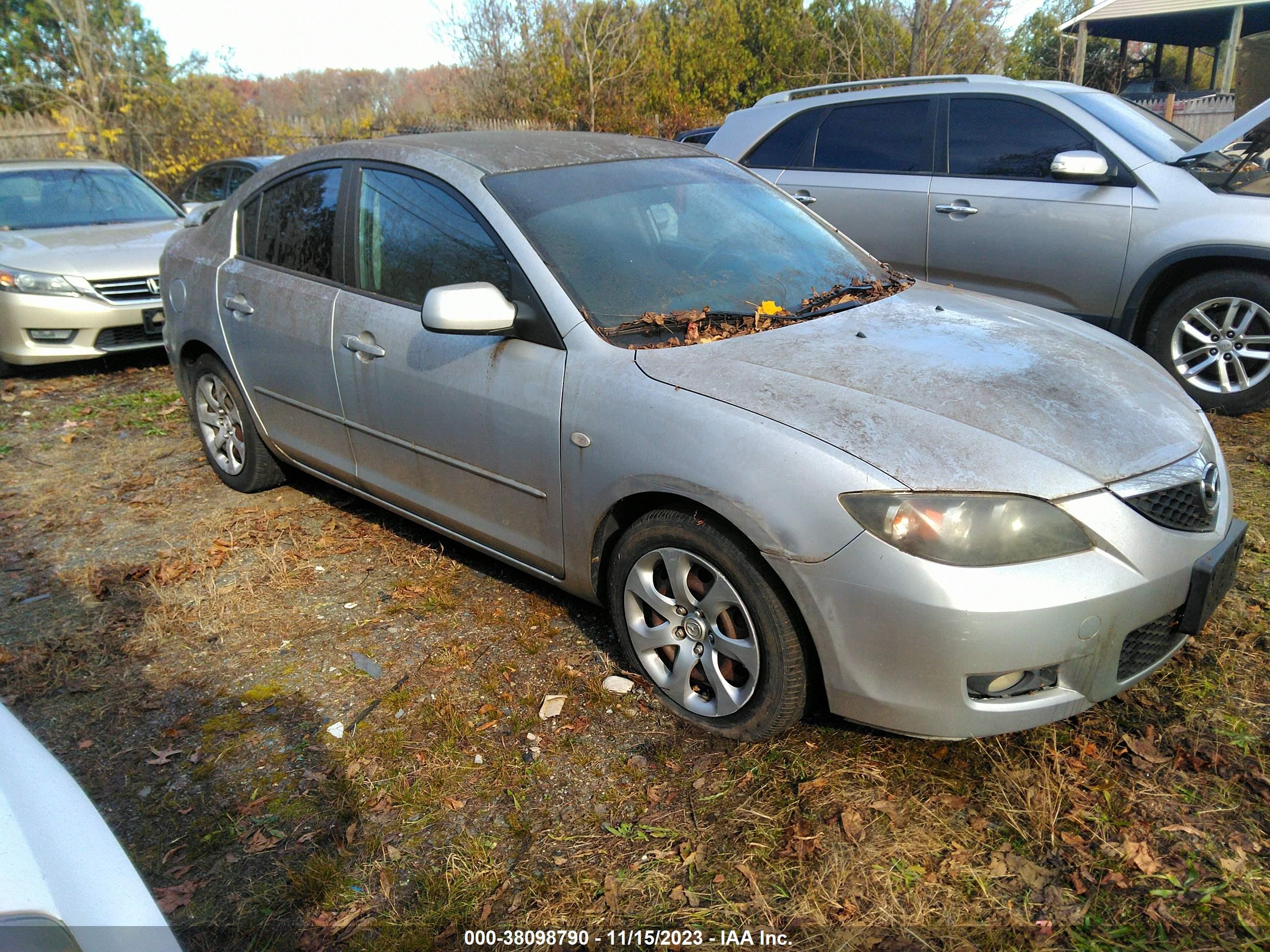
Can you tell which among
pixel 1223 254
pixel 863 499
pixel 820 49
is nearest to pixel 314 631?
pixel 863 499

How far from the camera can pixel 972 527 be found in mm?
2434

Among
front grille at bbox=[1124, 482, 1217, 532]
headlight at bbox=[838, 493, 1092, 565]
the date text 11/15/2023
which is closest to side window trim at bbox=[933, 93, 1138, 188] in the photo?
front grille at bbox=[1124, 482, 1217, 532]

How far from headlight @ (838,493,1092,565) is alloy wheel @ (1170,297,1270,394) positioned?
141 inches

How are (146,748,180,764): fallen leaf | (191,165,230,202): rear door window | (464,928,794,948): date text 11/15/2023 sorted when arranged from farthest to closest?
(191,165,230,202): rear door window → (146,748,180,764): fallen leaf → (464,928,794,948): date text 11/15/2023

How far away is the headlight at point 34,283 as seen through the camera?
7.27 meters

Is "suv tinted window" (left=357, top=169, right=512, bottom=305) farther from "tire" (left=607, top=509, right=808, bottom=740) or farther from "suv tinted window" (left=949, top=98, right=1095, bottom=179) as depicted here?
"suv tinted window" (left=949, top=98, right=1095, bottom=179)

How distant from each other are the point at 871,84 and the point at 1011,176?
1249mm

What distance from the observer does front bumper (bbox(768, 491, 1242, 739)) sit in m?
2.41

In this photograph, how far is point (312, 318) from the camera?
4121 millimetres

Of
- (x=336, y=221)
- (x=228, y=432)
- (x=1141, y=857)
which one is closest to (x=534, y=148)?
(x=336, y=221)

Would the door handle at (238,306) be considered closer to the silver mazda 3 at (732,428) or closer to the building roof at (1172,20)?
the silver mazda 3 at (732,428)

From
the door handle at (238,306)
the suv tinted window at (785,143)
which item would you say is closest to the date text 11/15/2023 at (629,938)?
the door handle at (238,306)

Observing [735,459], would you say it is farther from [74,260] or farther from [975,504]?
[74,260]

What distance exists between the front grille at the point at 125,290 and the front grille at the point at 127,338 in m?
0.21
